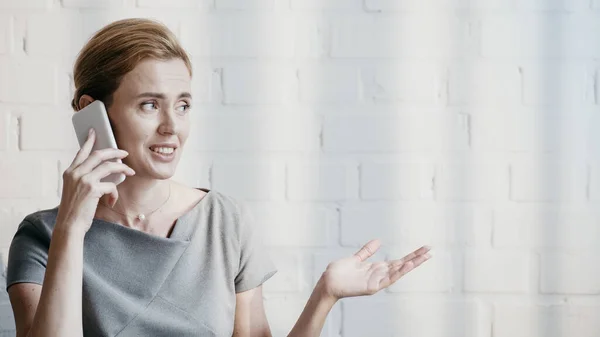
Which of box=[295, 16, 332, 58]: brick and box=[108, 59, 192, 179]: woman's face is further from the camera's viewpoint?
box=[295, 16, 332, 58]: brick

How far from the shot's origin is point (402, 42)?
2.07m

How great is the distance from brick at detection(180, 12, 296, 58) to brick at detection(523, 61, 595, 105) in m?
0.61

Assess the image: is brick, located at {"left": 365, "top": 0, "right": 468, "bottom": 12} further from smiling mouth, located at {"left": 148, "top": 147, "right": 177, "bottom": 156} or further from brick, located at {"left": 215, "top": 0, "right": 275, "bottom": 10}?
smiling mouth, located at {"left": 148, "top": 147, "right": 177, "bottom": 156}

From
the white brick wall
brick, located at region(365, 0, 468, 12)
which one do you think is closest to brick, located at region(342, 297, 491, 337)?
the white brick wall

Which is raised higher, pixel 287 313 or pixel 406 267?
pixel 406 267

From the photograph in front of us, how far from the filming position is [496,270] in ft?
6.91

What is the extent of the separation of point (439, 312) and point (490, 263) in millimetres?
181

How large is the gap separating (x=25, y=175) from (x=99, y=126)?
1.60 feet

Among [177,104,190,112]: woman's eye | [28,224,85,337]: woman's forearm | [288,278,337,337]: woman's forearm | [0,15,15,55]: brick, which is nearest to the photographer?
[28,224,85,337]: woman's forearm

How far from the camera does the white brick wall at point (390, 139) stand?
204 cm

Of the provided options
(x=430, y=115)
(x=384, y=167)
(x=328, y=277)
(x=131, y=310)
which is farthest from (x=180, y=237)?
(x=430, y=115)

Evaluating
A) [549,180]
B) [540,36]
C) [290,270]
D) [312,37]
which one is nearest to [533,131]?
[549,180]

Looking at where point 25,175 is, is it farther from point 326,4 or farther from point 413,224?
point 413,224

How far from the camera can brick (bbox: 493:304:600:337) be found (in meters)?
2.11
